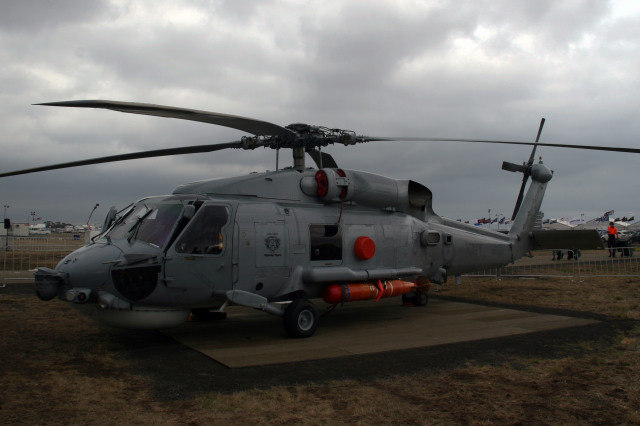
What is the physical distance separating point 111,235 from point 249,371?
350 centimetres

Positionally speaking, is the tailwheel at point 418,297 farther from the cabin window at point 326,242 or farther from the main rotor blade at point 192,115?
the main rotor blade at point 192,115

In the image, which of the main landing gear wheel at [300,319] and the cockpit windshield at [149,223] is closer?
the cockpit windshield at [149,223]

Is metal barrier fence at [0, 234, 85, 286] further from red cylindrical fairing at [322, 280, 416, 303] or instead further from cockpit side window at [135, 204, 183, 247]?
red cylindrical fairing at [322, 280, 416, 303]

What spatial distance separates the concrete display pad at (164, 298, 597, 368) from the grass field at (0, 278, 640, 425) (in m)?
0.96

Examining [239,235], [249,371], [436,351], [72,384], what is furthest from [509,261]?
[72,384]

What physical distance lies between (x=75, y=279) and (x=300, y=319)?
12.0 ft

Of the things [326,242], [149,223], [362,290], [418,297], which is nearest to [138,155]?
[149,223]

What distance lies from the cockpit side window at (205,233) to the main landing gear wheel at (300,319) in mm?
1636

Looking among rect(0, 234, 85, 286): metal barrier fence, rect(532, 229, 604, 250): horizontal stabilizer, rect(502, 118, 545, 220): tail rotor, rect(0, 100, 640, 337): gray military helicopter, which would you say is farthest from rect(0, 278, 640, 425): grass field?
rect(0, 234, 85, 286): metal barrier fence

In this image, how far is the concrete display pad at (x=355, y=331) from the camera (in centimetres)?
743

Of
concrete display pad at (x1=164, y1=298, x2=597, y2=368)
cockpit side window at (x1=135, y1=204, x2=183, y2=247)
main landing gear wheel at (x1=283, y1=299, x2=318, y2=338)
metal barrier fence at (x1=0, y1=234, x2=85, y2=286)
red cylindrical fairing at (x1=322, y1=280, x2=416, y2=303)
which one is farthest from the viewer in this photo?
metal barrier fence at (x1=0, y1=234, x2=85, y2=286)

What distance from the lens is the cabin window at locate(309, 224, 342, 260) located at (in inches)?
364

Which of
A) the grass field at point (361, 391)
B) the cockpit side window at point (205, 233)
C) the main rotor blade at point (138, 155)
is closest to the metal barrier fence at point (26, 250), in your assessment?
the main rotor blade at point (138, 155)

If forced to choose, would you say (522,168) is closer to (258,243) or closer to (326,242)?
(326,242)
